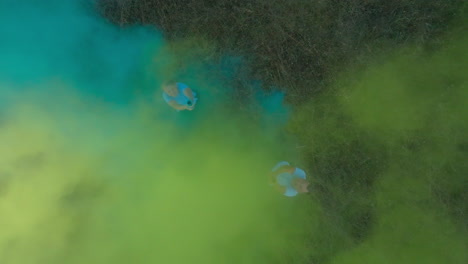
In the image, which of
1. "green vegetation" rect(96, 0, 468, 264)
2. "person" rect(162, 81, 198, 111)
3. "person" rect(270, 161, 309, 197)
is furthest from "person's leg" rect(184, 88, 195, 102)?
"person" rect(270, 161, 309, 197)

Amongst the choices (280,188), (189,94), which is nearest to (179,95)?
(189,94)

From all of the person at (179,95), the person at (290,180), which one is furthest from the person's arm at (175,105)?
the person at (290,180)

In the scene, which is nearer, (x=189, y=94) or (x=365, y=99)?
(x=365, y=99)

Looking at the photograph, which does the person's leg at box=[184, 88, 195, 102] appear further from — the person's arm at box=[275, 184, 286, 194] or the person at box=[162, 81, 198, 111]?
the person's arm at box=[275, 184, 286, 194]

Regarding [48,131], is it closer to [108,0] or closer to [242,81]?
[108,0]

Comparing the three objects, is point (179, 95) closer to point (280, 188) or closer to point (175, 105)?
point (175, 105)

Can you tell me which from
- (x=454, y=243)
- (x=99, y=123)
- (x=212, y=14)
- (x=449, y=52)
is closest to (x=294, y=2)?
(x=212, y=14)
